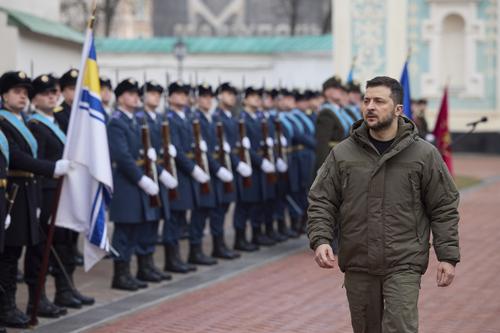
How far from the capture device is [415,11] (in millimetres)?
33875

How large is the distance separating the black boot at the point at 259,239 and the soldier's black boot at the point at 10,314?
5.28 meters

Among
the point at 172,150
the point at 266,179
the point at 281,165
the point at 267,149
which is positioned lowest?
the point at 266,179

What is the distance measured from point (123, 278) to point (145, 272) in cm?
42

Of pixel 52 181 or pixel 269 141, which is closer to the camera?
pixel 52 181

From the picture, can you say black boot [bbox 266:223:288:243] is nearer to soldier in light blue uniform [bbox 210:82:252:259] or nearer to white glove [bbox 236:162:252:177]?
soldier in light blue uniform [bbox 210:82:252:259]

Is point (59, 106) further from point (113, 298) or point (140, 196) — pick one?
point (113, 298)

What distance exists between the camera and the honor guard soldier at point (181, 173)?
464 inches

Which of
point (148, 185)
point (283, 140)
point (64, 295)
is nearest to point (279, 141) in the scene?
point (283, 140)

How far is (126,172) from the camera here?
1069cm

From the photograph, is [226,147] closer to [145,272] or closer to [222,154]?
[222,154]

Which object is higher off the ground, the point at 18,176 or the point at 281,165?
the point at 18,176

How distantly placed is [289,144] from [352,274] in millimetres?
8194

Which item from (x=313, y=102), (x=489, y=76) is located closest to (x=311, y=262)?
(x=313, y=102)

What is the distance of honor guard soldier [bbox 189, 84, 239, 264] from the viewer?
12375mm
